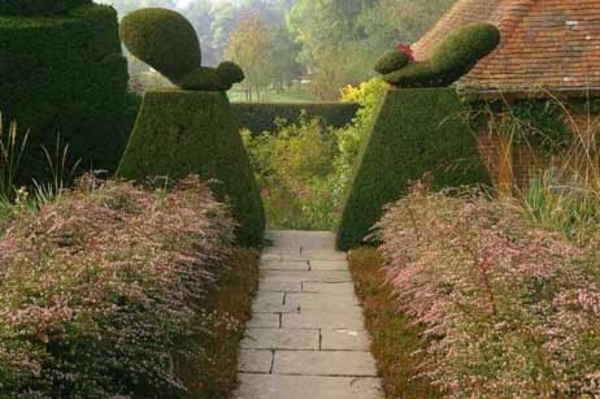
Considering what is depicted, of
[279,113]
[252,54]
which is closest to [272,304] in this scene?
[279,113]

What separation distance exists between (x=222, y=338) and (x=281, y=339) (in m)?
0.46

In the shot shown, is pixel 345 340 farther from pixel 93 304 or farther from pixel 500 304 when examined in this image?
pixel 93 304

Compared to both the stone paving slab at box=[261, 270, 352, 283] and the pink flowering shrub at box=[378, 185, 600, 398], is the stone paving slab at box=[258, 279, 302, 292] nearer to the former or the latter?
the stone paving slab at box=[261, 270, 352, 283]

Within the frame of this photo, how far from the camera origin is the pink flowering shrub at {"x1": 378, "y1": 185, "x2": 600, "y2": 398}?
326cm

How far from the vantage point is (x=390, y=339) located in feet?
16.9

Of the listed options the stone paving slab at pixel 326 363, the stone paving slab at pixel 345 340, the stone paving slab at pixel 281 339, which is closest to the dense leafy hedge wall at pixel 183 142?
the stone paving slab at pixel 281 339

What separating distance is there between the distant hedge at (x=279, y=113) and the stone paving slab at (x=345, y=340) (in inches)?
553

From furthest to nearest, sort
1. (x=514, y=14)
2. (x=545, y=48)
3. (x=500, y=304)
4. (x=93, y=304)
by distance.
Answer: (x=514, y=14) → (x=545, y=48) → (x=500, y=304) → (x=93, y=304)

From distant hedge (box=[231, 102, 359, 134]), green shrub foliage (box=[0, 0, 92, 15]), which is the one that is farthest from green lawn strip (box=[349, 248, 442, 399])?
distant hedge (box=[231, 102, 359, 134])

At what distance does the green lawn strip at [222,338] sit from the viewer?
14.1ft

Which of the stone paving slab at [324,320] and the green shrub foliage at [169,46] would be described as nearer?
the stone paving slab at [324,320]

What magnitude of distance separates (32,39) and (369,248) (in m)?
4.88

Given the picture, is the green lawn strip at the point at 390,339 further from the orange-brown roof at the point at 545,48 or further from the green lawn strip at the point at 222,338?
the orange-brown roof at the point at 545,48

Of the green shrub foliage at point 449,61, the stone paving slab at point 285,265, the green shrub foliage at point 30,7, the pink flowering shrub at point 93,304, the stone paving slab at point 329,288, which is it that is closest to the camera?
the pink flowering shrub at point 93,304
